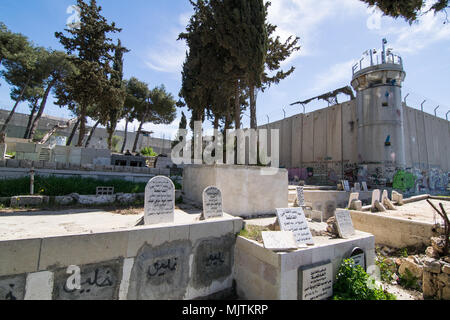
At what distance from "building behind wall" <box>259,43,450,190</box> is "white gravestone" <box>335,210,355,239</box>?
54.5 ft

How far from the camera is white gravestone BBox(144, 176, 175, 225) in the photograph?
378 cm

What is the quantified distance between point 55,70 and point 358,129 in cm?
3236

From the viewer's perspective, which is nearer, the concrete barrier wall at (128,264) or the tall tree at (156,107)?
the concrete barrier wall at (128,264)

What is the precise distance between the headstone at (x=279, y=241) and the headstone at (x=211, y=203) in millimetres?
1273

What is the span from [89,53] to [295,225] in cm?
1860

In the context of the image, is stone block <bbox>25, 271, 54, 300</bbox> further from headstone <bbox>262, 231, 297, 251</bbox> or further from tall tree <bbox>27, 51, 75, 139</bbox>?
tall tree <bbox>27, 51, 75, 139</bbox>

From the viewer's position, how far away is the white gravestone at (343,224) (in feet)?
14.5

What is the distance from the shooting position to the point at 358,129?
1967 centimetres

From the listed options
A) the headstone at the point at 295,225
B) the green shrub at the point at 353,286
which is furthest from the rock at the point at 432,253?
the headstone at the point at 295,225

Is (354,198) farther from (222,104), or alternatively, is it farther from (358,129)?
(358,129)

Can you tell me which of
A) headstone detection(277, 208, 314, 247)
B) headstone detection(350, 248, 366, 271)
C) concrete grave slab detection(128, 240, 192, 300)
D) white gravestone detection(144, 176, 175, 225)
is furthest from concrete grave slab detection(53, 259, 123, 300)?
headstone detection(350, 248, 366, 271)

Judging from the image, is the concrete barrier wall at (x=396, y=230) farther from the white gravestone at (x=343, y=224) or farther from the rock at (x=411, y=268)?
the white gravestone at (x=343, y=224)

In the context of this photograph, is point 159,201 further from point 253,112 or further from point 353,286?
point 253,112
